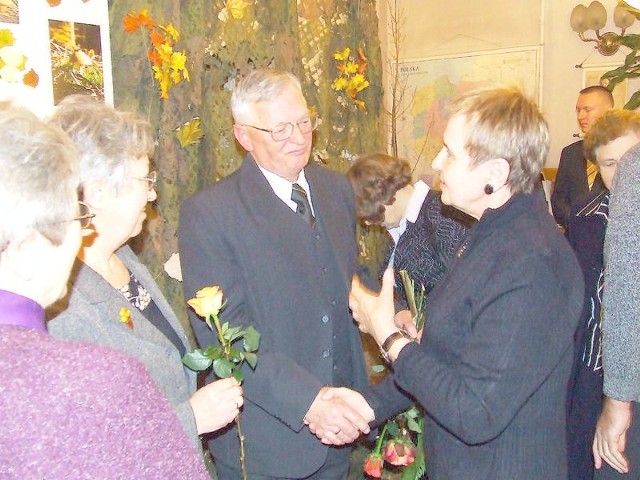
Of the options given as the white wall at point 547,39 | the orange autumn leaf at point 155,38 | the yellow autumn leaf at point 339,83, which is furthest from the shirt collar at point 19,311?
the white wall at point 547,39

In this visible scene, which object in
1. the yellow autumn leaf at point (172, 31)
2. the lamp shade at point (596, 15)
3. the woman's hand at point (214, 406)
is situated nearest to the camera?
the woman's hand at point (214, 406)

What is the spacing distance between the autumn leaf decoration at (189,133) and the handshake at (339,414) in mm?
1224

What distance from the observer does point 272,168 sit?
2027 millimetres

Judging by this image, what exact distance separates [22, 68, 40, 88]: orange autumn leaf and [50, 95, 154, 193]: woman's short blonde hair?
0.44 m

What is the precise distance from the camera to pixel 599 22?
179 inches

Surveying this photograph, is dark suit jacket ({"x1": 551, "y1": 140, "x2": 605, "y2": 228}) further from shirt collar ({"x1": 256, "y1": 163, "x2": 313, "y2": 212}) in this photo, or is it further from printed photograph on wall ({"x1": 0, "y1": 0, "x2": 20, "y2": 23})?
printed photograph on wall ({"x1": 0, "y1": 0, "x2": 20, "y2": 23})

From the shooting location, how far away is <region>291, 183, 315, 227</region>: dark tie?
2.05 m

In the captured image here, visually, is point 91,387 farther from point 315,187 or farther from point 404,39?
point 404,39

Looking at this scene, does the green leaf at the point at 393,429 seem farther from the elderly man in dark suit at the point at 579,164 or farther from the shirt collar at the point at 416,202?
the elderly man in dark suit at the point at 579,164

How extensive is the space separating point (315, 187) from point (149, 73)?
2.65 ft

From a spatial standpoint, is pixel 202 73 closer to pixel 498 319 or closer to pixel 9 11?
pixel 9 11

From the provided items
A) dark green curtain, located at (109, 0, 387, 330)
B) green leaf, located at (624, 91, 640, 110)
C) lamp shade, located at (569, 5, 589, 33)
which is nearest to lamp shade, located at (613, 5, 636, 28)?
lamp shade, located at (569, 5, 589, 33)

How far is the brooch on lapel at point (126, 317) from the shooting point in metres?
1.47

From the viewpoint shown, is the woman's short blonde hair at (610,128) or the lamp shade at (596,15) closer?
the woman's short blonde hair at (610,128)
